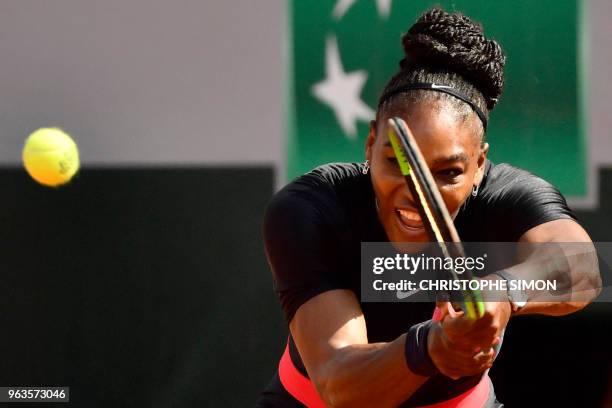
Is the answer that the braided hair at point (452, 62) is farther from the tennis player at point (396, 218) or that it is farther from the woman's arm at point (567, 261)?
the woman's arm at point (567, 261)

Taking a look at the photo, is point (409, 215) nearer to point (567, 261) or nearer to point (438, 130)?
point (438, 130)

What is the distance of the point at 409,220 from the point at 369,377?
1.42 ft

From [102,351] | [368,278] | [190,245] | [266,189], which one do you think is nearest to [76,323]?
[102,351]

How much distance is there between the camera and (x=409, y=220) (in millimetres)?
2119

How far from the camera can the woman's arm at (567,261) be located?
6.57ft

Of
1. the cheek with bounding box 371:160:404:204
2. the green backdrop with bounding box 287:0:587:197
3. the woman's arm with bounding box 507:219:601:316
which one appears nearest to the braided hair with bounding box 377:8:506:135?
the cheek with bounding box 371:160:404:204

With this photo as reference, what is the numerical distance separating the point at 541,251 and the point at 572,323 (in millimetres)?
1553

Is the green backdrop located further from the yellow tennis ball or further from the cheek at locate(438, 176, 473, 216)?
the cheek at locate(438, 176, 473, 216)

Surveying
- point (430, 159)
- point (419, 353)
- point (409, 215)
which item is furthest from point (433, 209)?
point (409, 215)

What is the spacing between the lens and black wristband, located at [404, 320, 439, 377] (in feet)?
5.49

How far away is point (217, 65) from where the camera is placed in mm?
3463

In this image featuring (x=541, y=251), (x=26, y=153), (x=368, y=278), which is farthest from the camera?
(x=26, y=153)

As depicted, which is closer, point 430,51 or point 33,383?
point 430,51

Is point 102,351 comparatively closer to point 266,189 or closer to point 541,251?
point 266,189
